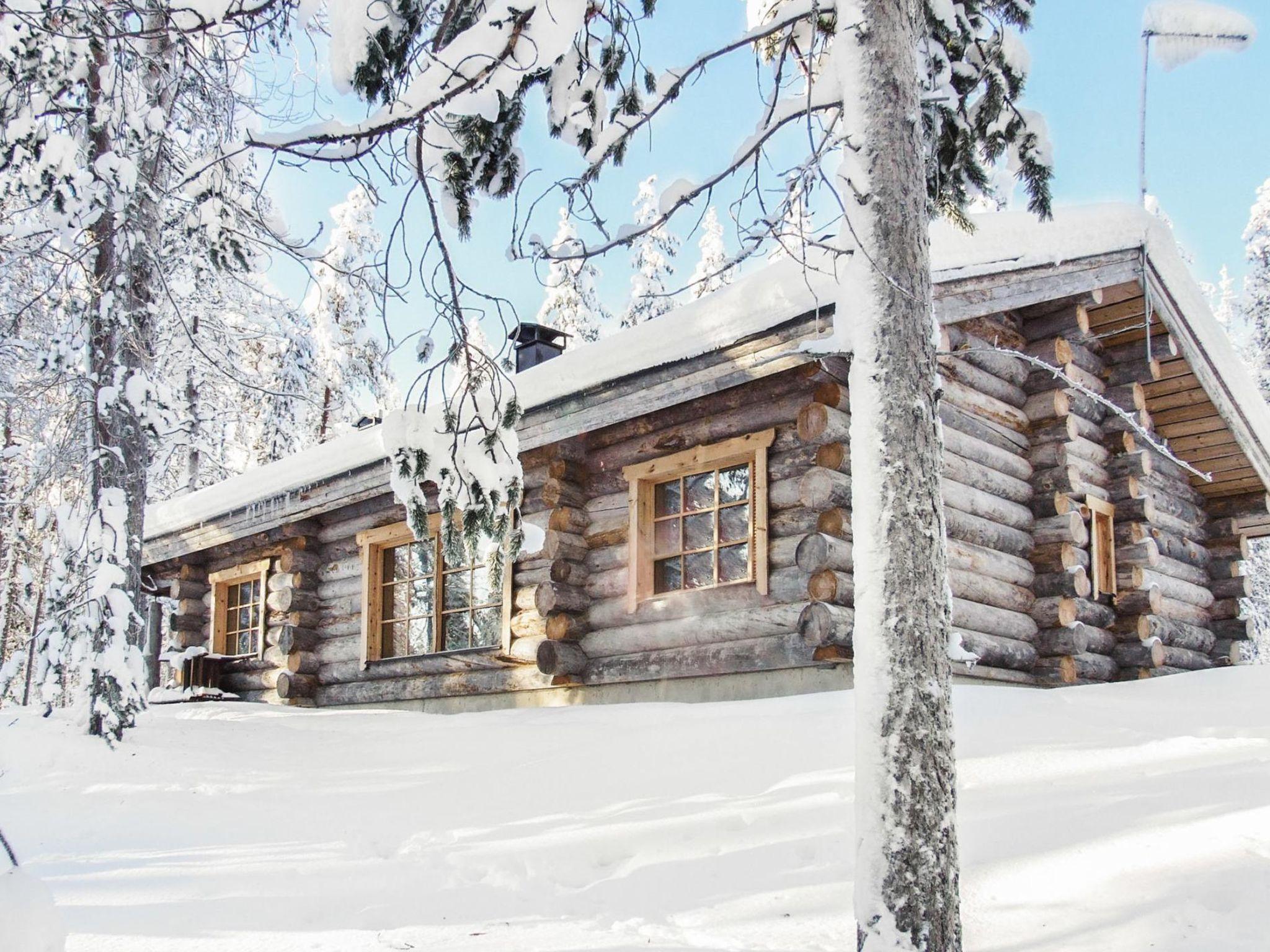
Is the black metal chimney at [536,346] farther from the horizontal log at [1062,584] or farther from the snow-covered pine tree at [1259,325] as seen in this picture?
the snow-covered pine tree at [1259,325]

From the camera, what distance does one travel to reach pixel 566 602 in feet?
31.1

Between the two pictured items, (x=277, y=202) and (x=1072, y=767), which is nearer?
(x=1072, y=767)

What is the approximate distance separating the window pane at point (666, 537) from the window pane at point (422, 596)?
3100mm

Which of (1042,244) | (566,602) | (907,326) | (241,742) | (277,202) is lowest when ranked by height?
(241,742)

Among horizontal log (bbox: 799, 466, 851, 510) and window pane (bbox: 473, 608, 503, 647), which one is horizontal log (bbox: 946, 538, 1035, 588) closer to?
horizontal log (bbox: 799, 466, 851, 510)

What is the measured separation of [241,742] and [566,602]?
2.87 metres

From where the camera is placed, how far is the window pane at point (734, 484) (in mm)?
8789

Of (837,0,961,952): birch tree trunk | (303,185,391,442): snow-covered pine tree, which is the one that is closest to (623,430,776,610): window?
(837,0,961,952): birch tree trunk

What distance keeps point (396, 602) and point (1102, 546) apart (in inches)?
288

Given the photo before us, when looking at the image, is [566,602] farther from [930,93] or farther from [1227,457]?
[1227,457]

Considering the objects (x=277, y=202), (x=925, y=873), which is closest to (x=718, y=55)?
(x=925, y=873)

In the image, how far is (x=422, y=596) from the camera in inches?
460

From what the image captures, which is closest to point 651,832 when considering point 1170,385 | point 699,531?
point 699,531

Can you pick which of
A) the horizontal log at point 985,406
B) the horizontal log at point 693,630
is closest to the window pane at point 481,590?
the horizontal log at point 693,630
